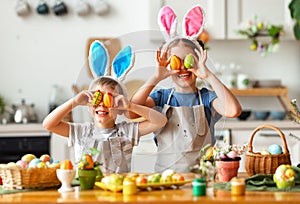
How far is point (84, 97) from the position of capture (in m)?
2.31

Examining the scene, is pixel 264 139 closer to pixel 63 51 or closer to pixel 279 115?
pixel 279 115

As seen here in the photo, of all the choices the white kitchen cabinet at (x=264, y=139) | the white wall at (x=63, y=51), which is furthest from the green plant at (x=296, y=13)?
the white kitchen cabinet at (x=264, y=139)

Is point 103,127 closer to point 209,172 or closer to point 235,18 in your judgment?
point 209,172

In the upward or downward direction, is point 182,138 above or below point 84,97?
below

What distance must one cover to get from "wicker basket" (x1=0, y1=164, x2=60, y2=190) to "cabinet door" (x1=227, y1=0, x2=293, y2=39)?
2.86 metres

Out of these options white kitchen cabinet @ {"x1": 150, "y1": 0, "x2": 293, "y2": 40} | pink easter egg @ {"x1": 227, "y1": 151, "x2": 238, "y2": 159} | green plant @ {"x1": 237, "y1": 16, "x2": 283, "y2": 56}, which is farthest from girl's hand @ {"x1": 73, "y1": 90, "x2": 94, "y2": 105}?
green plant @ {"x1": 237, "y1": 16, "x2": 283, "y2": 56}

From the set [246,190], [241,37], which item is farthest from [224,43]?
[246,190]

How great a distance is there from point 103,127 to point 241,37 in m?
2.55

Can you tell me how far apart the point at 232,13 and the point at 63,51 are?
129cm

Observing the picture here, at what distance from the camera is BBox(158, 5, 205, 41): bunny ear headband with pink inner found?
2.46 metres

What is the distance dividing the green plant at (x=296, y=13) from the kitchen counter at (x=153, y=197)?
8.95 ft

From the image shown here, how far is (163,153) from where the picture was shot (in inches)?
95.2

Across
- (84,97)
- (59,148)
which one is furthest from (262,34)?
(84,97)

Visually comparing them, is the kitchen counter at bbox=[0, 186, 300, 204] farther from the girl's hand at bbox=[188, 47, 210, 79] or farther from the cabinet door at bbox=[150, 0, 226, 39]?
the cabinet door at bbox=[150, 0, 226, 39]
